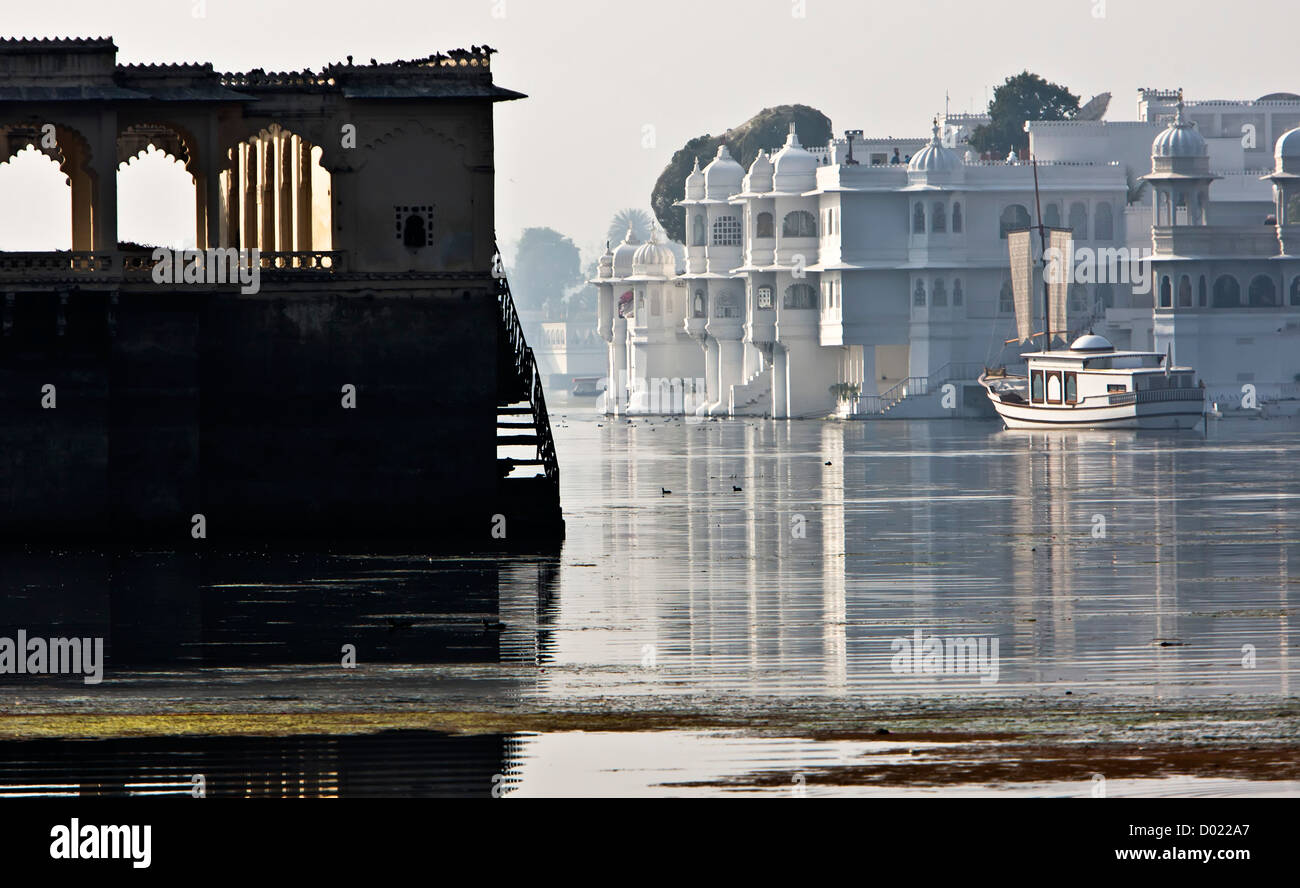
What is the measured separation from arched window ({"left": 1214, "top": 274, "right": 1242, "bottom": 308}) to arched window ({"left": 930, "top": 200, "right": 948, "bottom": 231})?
1328cm

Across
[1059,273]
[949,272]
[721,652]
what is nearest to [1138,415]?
[1059,273]

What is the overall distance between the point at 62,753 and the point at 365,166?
22.3 m

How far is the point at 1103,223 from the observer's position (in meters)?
123

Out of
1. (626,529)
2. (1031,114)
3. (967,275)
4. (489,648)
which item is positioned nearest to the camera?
(489,648)

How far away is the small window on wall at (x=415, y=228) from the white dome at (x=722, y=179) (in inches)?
3619

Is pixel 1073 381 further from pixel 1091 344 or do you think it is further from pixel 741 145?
pixel 741 145

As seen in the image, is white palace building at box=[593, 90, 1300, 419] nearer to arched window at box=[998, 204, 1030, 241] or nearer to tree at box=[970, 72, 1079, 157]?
arched window at box=[998, 204, 1030, 241]

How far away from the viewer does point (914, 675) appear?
21.9 meters

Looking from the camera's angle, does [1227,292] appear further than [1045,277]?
Yes

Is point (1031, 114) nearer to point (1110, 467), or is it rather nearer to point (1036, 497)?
point (1110, 467)

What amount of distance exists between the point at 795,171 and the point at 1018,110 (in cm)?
3283

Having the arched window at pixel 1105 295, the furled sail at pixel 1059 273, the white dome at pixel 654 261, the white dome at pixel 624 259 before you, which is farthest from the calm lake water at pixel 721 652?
the white dome at pixel 624 259

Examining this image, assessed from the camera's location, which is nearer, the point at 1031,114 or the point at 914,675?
the point at 914,675

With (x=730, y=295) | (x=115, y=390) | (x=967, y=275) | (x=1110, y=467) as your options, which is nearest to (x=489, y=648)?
(x=115, y=390)
